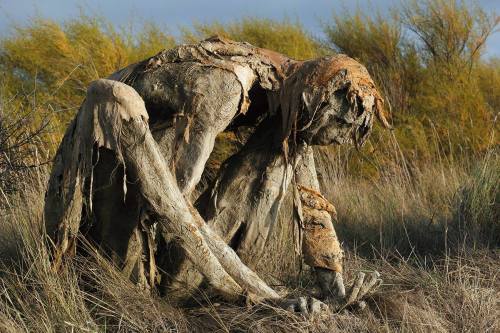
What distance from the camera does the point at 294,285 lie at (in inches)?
173

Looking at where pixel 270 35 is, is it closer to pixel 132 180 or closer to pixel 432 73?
pixel 432 73

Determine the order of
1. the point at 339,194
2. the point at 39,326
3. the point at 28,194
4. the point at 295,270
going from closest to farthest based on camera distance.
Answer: the point at 39,326, the point at 295,270, the point at 28,194, the point at 339,194

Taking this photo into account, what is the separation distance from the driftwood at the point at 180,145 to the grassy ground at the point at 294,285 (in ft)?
0.38

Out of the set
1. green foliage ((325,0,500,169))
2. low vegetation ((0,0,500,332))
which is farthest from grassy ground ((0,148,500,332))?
green foliage ((325,0,500,169))

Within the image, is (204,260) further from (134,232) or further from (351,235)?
(351,235)

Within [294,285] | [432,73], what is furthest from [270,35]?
[294,285]

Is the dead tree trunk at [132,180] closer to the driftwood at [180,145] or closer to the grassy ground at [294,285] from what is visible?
the driftwood at [180,145]

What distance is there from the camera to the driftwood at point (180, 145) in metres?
3.29

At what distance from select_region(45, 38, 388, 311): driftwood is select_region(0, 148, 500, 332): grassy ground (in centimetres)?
11

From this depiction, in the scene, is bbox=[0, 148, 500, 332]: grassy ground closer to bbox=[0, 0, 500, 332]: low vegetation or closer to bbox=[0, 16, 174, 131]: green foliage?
bbox=[0, 0, 500, 332]: low vegetation

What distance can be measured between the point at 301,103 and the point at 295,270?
1469 mm

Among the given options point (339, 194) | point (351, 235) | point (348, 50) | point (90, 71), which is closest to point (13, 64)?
point (90, 71)

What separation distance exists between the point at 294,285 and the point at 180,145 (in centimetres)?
134

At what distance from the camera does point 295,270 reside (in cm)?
464
